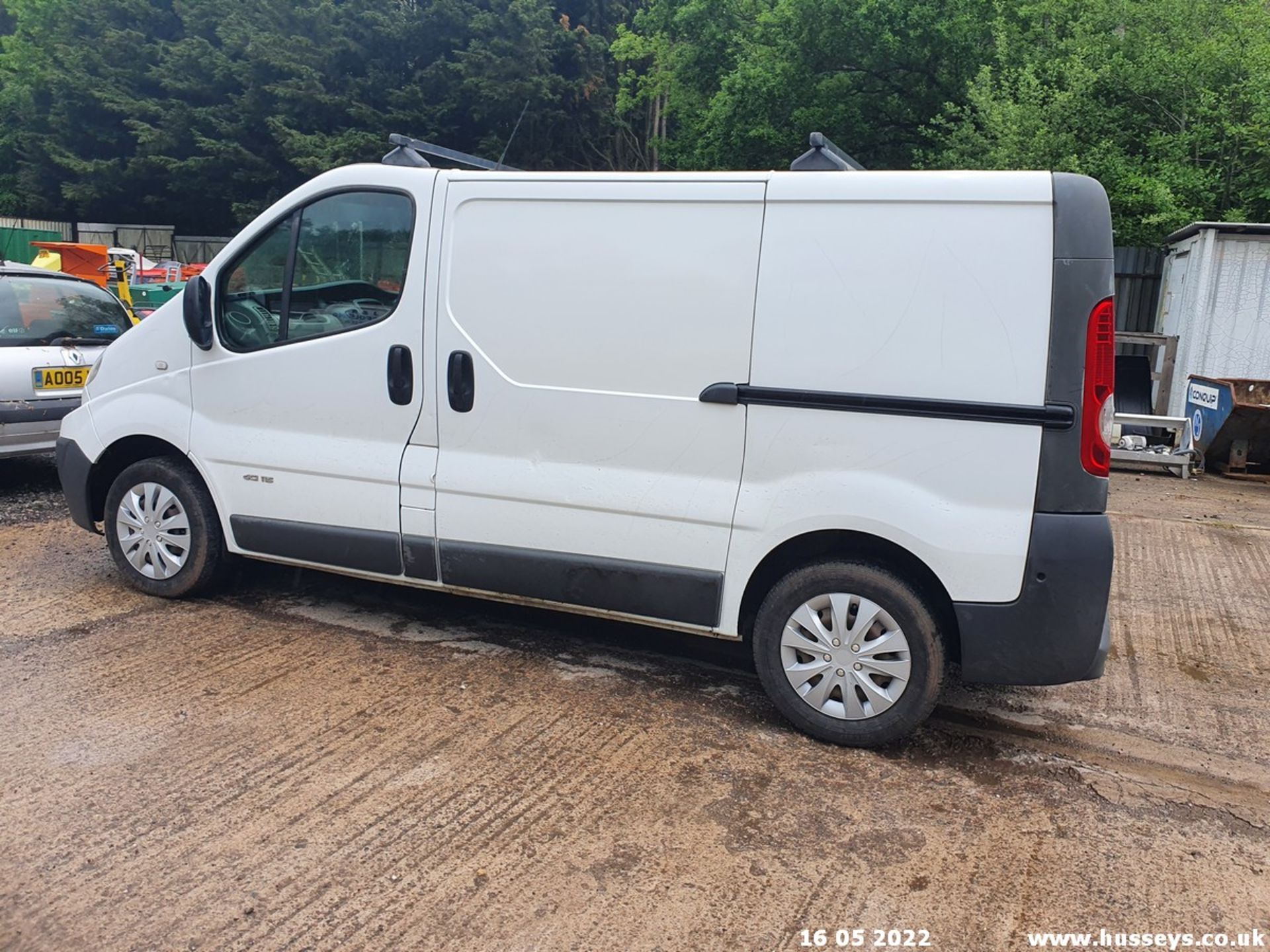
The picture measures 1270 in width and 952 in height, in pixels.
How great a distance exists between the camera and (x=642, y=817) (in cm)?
320

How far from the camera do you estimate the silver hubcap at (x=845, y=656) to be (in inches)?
142

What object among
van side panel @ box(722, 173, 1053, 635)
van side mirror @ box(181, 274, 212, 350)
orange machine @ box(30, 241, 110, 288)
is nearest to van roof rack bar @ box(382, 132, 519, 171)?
van side mirror @ box(181, 274, 212, 350)

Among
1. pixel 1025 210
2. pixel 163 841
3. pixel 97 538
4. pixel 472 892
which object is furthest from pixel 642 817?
pixel 97 538

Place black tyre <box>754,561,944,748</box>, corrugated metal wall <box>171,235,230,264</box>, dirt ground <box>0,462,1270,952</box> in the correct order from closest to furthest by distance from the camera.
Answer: dirt ground <box>0,462,1270,952</box>
black tyre <box>754,561,944,748</box>
corrugated metal wall <box>171,235,230,264</box>

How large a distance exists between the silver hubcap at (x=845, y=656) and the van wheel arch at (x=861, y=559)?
169 mm

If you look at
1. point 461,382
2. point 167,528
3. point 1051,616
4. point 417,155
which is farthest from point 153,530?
point 1051,616

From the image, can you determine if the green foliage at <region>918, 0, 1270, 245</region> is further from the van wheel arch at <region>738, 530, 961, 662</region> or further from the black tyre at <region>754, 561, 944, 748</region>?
the black tyre at <region>754, 561, 944, 748</region>

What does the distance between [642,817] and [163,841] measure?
1476mm

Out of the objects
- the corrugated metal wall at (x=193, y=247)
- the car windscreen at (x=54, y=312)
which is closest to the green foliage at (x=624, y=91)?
the corrugated metal wall at (x=193, y=247)

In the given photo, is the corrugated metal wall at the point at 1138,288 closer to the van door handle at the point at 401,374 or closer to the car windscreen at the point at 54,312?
the van door handle at the point at 401,374

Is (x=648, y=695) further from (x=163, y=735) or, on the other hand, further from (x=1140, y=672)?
(x=1140, y=672)

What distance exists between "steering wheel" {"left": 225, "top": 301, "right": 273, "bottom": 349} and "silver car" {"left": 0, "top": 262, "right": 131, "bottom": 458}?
271 cm

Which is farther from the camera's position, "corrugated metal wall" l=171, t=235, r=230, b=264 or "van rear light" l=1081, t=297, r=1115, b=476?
"corrugated metal wall" l=171, t=235, r=230, b=264

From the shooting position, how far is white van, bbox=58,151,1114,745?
3.38 metres
